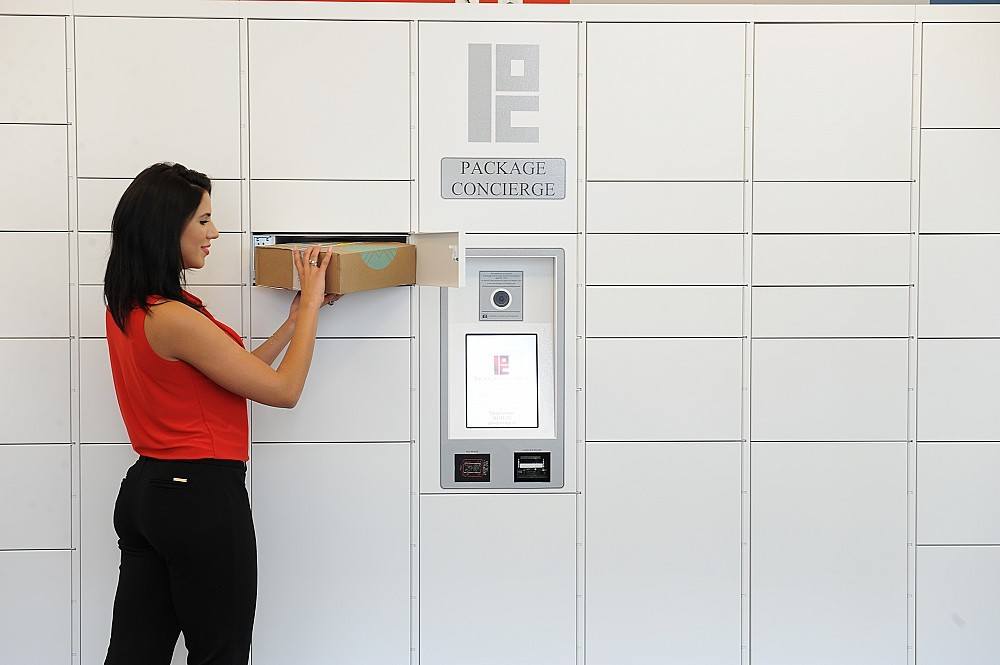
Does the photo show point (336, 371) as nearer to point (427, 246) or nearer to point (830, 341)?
point (427, 246)

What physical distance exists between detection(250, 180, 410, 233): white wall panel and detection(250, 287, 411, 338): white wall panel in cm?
22

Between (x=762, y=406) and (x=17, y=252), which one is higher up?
(x=17, y=252)

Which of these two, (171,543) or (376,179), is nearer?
(171,543)

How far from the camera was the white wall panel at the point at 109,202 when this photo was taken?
3.12 m

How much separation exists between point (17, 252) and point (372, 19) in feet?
4.75

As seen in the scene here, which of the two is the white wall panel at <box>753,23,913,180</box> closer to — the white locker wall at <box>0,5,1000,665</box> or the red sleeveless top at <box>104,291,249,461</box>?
the white locker wall at <box>0,5,1000,665</box>

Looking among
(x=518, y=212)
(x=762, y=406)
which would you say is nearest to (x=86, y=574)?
(x=518, y=212)

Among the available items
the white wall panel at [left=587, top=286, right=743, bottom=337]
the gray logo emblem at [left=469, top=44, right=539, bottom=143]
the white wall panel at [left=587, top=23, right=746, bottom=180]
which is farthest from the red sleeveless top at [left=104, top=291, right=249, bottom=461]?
the white wall panel at [left=587, top=23, right=746, bottom=180]

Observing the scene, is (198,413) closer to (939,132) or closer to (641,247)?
(641,247)

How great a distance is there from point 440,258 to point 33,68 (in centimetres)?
153

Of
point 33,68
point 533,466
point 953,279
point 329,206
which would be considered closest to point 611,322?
point 533,466

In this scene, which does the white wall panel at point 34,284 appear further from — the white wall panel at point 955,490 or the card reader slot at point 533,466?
the white wall panel at point 955,490

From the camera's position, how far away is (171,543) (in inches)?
95.1

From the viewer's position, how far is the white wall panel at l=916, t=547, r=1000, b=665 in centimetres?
330
